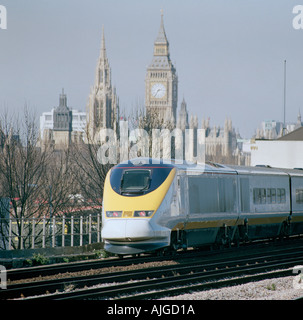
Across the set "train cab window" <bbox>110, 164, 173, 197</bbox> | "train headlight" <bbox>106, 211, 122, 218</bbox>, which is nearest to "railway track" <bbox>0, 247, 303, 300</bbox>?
"train headlight" <bbox>106, 211, 122, 218</bbox>

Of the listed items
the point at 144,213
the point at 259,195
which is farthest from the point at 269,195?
the point at 144,213

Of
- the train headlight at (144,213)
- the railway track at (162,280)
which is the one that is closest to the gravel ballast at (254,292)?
the railway track at (162,280)

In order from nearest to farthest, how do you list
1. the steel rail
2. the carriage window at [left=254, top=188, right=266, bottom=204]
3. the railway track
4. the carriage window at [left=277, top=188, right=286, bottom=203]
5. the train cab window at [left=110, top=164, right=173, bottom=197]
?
the steel rail, the railway track, the train cab window at [left=110, top=164, right=173, bottom=197], the carriage window at [left=254, top=188, right=266, bottom=204], the carriage window at [left=277, top=188, right=286, bottom=203]

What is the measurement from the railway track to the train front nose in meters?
1.40

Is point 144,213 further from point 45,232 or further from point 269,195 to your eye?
point 269,195

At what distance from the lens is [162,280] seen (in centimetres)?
1678

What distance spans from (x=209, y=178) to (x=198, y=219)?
149cm

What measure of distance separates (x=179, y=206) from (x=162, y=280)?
230 inches

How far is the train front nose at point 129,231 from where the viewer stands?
20.8m

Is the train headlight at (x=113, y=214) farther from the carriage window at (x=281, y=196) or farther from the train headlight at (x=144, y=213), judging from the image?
the carriage window at (x=281, y=196)

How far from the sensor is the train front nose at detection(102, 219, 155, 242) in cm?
2081

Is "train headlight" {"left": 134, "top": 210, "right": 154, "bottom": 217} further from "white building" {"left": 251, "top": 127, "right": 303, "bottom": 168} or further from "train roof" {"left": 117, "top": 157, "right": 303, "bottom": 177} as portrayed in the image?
"white building" {"left": 251, "top": 127, "right": 303, "bottom": 168}

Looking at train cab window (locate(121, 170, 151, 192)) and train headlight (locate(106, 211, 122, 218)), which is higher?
train cab window (locate(121, 170, 151, 192))

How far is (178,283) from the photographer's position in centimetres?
1634
